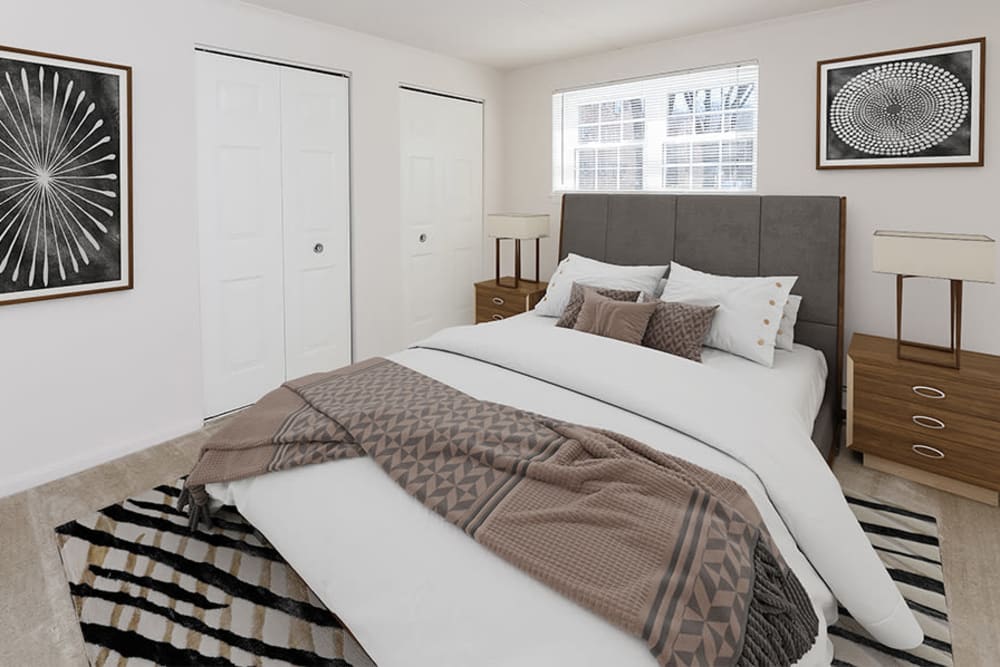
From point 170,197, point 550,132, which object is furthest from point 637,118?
point 170,197

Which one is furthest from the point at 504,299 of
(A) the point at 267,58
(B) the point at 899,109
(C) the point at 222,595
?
(C) the point at 222,595

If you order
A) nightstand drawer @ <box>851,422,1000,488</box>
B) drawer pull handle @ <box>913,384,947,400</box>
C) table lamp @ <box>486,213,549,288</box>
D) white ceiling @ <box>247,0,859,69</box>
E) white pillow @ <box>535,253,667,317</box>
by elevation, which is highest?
white ceiling @ <box>247,0,859,69</box>

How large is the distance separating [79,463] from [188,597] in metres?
1.29

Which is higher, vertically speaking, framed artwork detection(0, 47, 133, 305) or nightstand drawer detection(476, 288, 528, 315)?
framed artwork detection(0, 47, 133, 305)

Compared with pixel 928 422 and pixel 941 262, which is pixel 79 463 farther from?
pixel 941 262

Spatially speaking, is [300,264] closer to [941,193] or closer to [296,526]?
[296,526]

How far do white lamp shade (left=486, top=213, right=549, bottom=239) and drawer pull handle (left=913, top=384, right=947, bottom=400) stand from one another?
245 cm

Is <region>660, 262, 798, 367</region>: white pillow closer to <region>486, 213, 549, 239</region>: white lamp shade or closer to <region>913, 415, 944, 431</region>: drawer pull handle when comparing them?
<region>913, 415, 944, 431</region>: drawer pull handle

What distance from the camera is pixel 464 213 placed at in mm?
4711

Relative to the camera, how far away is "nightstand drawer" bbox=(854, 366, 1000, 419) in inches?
99.6

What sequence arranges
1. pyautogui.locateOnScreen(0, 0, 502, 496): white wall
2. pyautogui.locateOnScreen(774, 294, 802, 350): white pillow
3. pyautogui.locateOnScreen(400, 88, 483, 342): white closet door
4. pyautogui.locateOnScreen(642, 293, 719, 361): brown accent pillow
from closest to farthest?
pyautogui.locateOnScreen(0, 0, 502, 496): white wall → pyautogui.locateOnScreen(642, 293, 719, 361): brown accent pillow → pyautogui.locateOnScreen(774, 294, 802, 350): white pillow → pyautogui.locateOnScreen(400, 88, 483, 342): white closet door

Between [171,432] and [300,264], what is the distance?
117 centimetres

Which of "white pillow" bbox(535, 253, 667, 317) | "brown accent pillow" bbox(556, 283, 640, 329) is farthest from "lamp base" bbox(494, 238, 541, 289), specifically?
"brown accent pillow" bbox(556, 283, 640, 329)

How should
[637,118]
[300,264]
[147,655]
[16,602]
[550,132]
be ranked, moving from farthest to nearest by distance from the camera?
[550,132] → [637,118] → [300,264] → [16,602] → [147,655]
